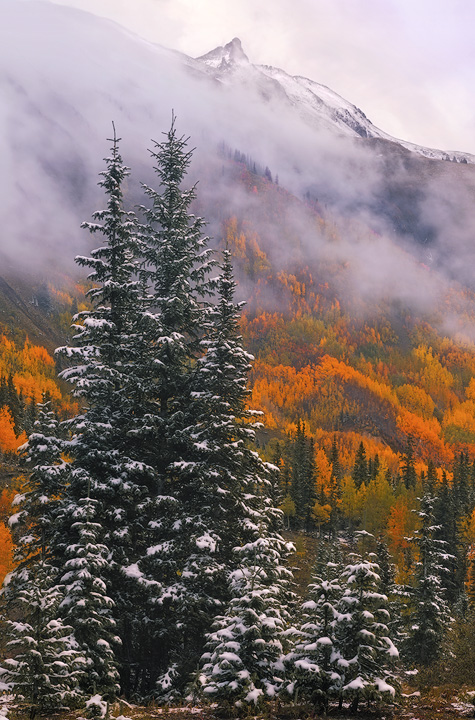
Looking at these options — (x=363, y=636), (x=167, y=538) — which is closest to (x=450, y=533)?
(x=167, y=538)

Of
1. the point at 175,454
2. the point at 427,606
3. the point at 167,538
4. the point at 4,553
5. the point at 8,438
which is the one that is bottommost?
the point at 427,606

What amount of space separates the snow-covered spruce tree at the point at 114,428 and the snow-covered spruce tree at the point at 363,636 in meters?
7.72

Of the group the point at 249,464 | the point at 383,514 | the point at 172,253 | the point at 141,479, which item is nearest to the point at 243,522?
the point at 249,464

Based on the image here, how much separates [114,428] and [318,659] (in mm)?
11693

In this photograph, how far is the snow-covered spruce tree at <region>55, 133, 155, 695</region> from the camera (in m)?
20.0

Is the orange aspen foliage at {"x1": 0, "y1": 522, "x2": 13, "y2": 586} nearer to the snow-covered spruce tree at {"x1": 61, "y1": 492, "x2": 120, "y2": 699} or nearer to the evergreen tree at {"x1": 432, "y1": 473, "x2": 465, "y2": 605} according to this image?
the snow-covered spruce tree at {"x1": 61, "y1": 492, "x2": 120, "y2": 699}

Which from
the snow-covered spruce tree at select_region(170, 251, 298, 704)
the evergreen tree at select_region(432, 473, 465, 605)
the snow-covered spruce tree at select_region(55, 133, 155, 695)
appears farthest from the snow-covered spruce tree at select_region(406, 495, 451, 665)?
the evergreen tree at select_region(432, 473, 465, 605)

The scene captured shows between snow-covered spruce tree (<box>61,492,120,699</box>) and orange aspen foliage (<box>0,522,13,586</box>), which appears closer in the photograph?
snow-covered spruce tree (<box>61,492,120,699</box>)

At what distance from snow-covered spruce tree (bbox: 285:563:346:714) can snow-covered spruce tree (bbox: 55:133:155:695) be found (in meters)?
6.82

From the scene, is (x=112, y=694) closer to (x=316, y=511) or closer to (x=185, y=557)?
(x=185, y=557)

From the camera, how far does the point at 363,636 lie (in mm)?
13305

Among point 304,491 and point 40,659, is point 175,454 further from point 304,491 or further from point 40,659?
point 304,491

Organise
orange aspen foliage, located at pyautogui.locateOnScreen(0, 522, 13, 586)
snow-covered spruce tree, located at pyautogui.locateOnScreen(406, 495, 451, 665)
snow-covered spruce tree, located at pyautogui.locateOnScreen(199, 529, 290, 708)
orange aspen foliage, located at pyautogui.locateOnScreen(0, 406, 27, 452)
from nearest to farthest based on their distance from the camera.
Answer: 1. snow-covered spruce tree, located at pyautogui.locateOnScreen(199, 529, 290, 708)
2. snow-covered spruce tree, located at pyautogui.locateOnScreen(406, 495, 451, 665)
3. orange aspen foliage, located at pyautogui.locateOnScreen(0, 522, 13, 586)
4. orange aspen foliage, located at pyautogui.locateOnScreen(0, 406, 27, 452)

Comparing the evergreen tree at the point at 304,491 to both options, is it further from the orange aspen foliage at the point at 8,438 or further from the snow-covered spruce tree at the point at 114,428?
the snow-covered spruce tree at the point at 114,428
